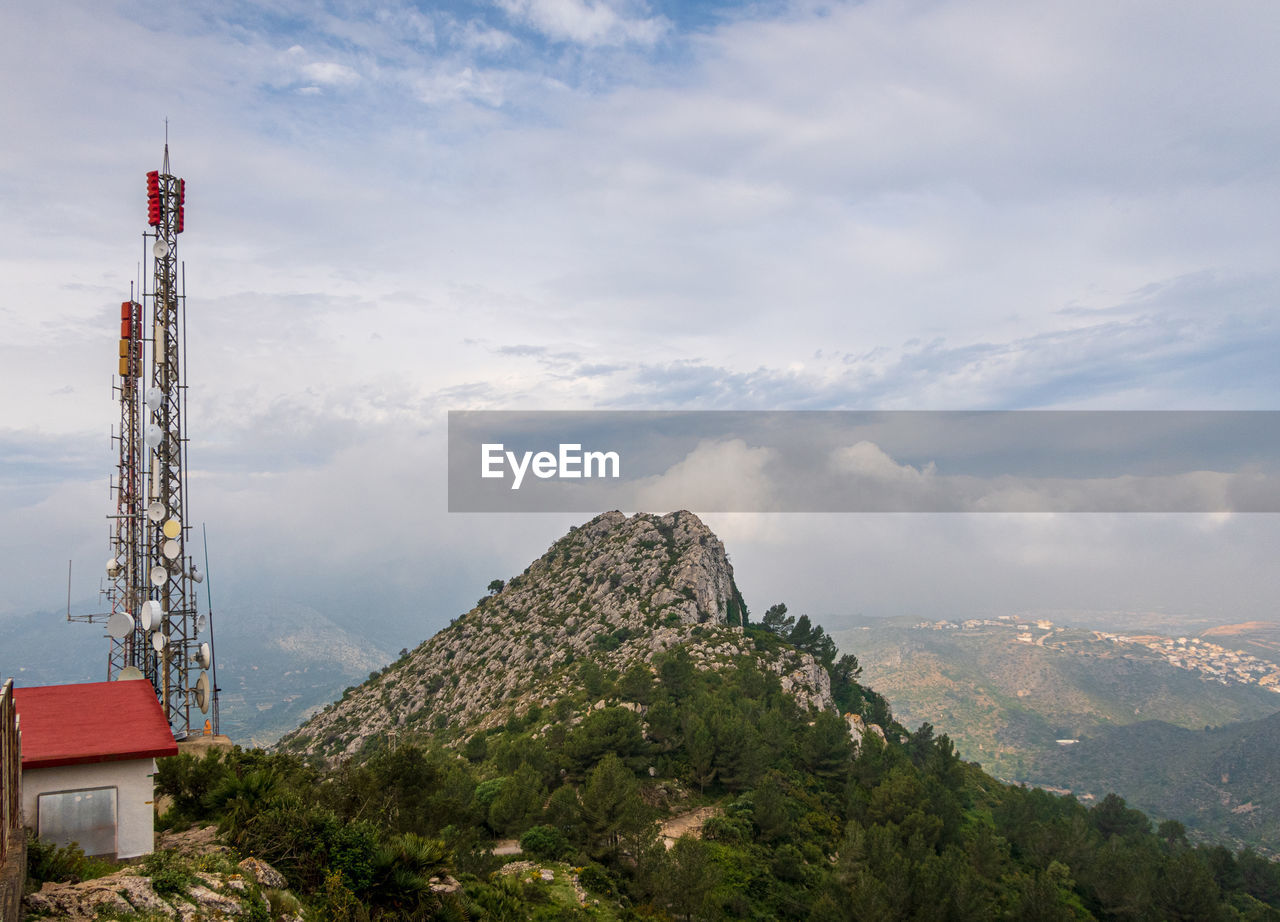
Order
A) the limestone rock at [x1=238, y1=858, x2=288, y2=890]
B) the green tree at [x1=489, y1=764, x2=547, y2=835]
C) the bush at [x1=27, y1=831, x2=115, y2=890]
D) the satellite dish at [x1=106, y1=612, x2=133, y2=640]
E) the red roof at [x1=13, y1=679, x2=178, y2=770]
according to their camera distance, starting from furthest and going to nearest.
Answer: the green tree at [x1=489, y1=764, x2=547, y2=835]
the satellite dish at [x1=106, y1=612, x2=133, y2=640]
the red roof at [x1=13, y1=679, x2=178, y2=770]
the limestone rock at [x1=238, y1=858, x2=288, y2=890]
the bush at [x1=27, y1=831, x2=115, y2=890]

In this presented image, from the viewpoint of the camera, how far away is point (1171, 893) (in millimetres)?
41969

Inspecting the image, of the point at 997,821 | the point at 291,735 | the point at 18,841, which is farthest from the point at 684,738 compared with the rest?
the point at 291,735

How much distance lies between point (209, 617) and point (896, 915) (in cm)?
3061

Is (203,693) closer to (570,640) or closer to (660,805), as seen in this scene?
(660,805)

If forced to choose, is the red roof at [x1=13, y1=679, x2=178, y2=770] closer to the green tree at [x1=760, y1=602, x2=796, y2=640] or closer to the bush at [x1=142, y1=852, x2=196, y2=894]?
the bush at [x1=142, y1=852, x2=196, y2=894]

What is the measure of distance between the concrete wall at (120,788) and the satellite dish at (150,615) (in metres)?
12.6

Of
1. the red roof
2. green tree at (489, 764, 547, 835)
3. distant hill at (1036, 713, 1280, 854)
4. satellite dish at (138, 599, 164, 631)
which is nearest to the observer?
the red roof

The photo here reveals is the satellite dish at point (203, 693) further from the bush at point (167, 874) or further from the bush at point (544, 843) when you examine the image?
the bush at point (167, 874)

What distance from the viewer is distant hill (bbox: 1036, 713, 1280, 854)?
136 metres

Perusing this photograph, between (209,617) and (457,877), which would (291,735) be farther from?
(457,877)

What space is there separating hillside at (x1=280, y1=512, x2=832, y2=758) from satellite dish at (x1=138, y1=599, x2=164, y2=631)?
3129 cm

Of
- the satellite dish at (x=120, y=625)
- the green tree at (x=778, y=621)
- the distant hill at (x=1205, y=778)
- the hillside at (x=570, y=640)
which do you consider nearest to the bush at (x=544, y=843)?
the satellite dish at (x=120, y=625)

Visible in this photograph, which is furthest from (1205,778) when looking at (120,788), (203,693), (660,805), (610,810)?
(120,788)

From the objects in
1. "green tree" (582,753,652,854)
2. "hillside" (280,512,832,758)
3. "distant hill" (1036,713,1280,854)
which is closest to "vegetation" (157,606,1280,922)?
"green tree" (582,753,652,854)
